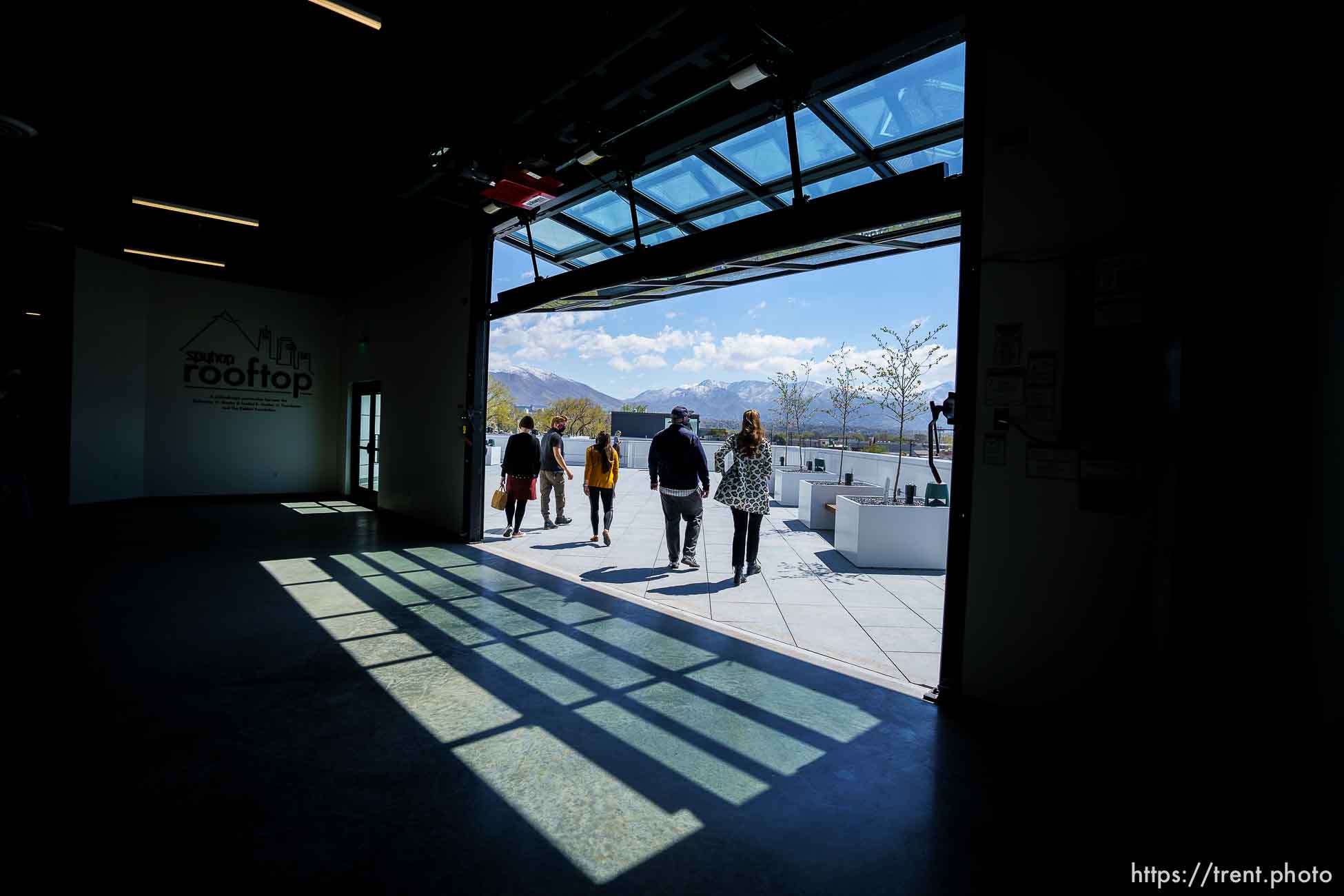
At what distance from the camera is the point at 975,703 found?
10.5 ft

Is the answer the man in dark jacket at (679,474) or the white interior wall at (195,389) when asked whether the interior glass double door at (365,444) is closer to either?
the white interior wall at (195,389)

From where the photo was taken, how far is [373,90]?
483 cm

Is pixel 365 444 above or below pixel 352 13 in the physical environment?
below

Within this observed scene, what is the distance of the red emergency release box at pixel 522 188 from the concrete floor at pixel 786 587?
150 inches

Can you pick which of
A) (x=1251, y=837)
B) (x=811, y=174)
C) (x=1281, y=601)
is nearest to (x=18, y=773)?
(x=1251, y=837)

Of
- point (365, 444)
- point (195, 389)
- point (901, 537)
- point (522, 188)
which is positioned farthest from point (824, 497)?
point (195, 389)

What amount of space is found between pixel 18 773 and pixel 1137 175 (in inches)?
212

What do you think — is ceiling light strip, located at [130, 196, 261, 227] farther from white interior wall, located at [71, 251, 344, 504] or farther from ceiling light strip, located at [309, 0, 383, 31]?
ceiling light strip, located at [309, 0, 383, 31]

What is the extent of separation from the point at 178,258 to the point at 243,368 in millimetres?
2371

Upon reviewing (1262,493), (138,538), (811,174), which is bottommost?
(138,538)

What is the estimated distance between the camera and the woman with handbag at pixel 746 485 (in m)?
5.82

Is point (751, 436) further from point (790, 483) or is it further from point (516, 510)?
point (790, 483)

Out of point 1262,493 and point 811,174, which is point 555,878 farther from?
point 811,174

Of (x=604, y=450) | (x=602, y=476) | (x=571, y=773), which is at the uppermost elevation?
(x=604, y=450)
